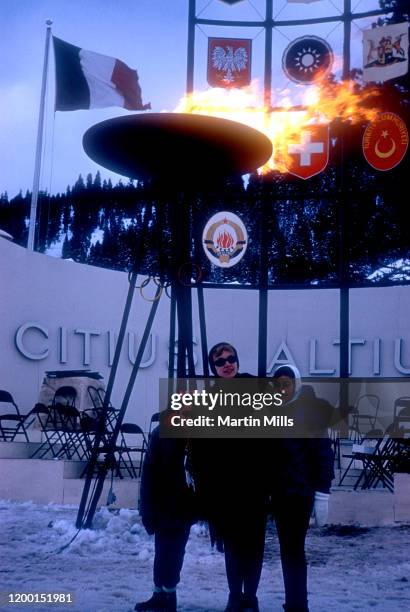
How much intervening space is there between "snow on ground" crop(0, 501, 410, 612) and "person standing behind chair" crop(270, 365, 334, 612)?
493 millimetres

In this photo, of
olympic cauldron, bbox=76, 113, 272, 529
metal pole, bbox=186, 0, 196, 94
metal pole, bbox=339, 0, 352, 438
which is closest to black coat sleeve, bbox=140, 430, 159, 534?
olympic cauldron, bbox=76, 113, 272, 529

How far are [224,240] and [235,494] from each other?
8245 mm

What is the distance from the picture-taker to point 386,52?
1020 cm

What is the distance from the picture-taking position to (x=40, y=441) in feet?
28.0

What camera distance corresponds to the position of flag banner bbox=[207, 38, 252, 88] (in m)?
10.6

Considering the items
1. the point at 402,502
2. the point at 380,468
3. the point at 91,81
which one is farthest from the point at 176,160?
the point at 91,81

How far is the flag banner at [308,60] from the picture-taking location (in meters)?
10.7

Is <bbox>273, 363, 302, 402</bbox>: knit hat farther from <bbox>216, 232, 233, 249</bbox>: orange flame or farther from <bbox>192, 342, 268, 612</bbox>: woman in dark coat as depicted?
<bbox>216, 232, 233, 249</bbox>: orange flame

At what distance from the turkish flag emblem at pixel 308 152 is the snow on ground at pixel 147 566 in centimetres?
526

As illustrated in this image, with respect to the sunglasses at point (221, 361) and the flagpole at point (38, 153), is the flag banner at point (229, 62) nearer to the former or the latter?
the flagpole at point (38, 153)

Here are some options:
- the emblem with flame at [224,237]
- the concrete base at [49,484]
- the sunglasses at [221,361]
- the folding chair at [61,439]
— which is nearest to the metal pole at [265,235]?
the emblem with flame at [224,237]

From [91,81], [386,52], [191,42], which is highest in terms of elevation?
[191,42]

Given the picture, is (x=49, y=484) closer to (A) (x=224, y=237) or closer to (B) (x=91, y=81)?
(B) (x=91, y=81)

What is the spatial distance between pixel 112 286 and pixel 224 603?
22.8ft
